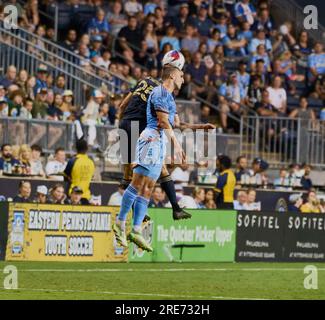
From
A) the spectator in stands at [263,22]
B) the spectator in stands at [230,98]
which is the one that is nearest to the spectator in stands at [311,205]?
the spectator in stands at [230,98]

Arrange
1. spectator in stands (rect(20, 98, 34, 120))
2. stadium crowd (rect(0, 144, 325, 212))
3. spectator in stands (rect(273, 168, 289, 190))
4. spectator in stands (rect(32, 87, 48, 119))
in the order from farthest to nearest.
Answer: spectator in stands (rect(273, 168, 289, 190)) < spectator in stands (rect(32, 87, 48, 119)) < spectator in stands (rect(20, 98, 34, 120)) < stadium crowd (rect(0, 144, 325, 212))

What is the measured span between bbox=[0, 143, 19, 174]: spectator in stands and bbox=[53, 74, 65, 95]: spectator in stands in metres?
3.67

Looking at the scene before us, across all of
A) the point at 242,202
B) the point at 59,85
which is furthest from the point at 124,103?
the point at 59,85

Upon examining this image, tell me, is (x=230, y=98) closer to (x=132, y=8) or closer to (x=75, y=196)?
(x=132, y=8)

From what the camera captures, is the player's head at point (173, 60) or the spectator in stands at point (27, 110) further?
the spectator in stands at point (27, 110)

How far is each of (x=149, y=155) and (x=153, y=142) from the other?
0.19 meters

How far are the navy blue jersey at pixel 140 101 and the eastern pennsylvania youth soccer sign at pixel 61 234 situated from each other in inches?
177

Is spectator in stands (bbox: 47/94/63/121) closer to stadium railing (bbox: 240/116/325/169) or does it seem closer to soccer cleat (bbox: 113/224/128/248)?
stadium railing (bbox: 240/116/325/169)

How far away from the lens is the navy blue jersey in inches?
672

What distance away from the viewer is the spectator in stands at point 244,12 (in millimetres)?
34188

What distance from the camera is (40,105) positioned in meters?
25.8

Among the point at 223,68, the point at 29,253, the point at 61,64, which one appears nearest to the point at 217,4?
the point at 223,68

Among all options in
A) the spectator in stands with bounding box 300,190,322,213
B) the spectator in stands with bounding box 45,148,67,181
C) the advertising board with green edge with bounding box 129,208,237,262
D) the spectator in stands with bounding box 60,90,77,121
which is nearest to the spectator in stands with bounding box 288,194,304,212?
the spectator in stands with bounding box 300,190,322,213

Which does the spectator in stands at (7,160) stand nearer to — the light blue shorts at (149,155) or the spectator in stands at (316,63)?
the light blue shorts at (149,155)
